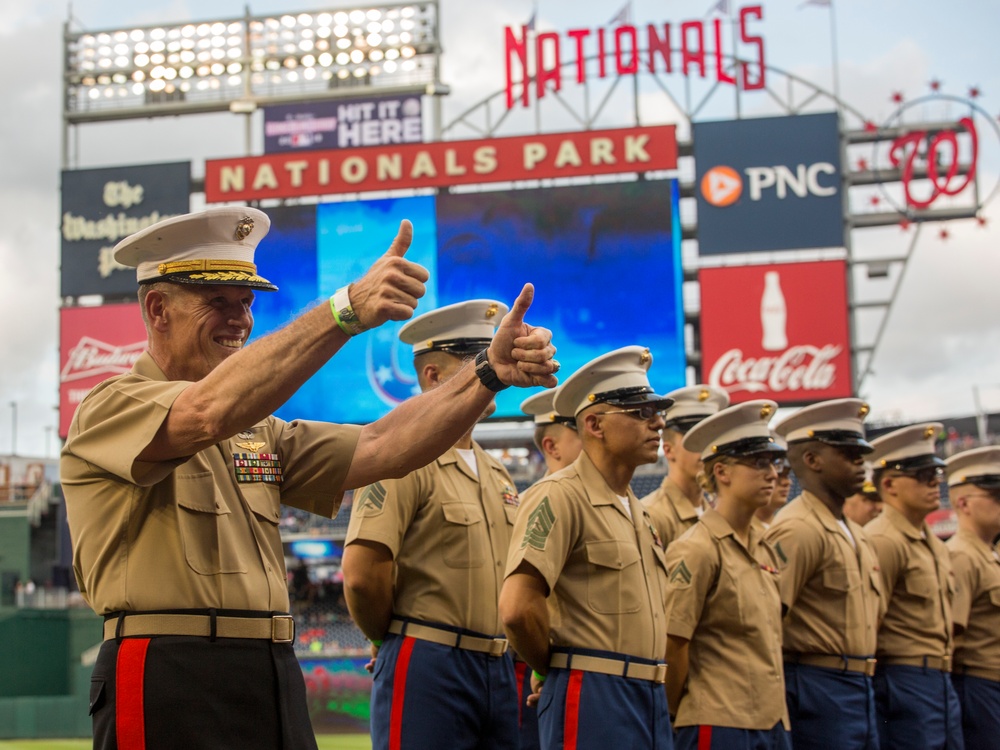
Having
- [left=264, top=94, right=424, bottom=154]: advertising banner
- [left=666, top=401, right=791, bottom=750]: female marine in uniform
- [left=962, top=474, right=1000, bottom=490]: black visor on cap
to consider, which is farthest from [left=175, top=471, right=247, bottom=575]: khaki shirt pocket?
[left=264, top=94, right=424, bottom=154]: advertising banner

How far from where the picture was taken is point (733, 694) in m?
5.13

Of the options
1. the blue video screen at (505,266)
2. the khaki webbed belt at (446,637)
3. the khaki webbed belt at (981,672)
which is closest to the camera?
the khaki webbed belt at (446,637)

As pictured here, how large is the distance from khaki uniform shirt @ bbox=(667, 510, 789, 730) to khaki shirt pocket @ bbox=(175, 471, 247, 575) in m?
2.55

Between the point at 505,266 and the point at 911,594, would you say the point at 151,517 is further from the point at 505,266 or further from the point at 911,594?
the point at 505,266

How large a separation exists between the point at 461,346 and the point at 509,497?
64cm

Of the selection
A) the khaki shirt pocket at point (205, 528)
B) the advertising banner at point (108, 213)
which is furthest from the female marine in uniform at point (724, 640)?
the advertising banner at point (108, 213)

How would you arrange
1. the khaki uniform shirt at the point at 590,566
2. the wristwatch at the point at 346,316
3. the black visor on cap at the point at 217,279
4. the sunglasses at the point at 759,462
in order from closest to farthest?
the wristwatch at the point at 346,316
the black visor on cap at the point at 217,279
the khaki uniform shirt at the point at 590,566
the sunglasses at the point at 759,462

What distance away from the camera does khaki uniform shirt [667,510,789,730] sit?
513 centimetres

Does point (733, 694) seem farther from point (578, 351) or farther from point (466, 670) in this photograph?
point (578, 351)

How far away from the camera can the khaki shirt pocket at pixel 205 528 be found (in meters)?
2.90

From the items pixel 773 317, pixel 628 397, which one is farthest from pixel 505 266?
pixel 628 397

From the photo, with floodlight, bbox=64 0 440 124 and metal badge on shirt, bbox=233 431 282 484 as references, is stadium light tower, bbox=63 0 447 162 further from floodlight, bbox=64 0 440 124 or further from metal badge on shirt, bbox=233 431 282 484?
metal badge on shirt, bbox=233 431 282 484

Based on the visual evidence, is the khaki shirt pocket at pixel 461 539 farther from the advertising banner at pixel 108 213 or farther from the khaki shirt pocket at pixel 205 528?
the advertising banner at pixel 108 213

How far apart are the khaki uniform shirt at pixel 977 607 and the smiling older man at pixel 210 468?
5100 mm
